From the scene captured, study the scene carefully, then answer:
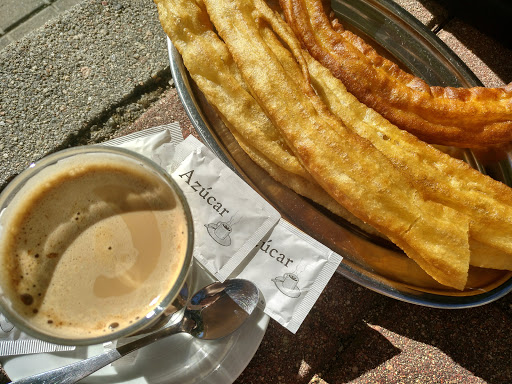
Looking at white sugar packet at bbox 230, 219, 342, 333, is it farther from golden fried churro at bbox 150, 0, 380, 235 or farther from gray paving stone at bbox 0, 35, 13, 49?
gray paving stone at bbox 0, 35, 13, 49

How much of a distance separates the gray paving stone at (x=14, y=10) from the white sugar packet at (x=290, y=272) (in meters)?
0.84

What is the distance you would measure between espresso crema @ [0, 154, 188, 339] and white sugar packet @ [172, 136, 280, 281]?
0.10 metres

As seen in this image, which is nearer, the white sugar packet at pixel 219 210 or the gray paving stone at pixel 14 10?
the white sugar packet at pixel 219 210

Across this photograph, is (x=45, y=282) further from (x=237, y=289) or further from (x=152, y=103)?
(x=152, y=103)

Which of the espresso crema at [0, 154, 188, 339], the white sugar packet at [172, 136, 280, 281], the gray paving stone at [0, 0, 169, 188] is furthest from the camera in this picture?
the gray paving stone at [0, 0, 169, 188]

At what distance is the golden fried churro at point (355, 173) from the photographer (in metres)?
0.75

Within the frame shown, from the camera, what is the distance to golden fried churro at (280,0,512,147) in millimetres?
816

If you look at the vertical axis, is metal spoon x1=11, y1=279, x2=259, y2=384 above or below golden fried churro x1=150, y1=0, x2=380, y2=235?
below

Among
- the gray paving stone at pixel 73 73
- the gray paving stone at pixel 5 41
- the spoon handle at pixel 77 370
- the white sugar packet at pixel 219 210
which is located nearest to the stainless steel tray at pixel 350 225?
the white sugar packet at pixel 219 210

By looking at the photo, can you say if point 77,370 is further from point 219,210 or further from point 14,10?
point 14,10

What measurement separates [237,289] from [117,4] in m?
0.78

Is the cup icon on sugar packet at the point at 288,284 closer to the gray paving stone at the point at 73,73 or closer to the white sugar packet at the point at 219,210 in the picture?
the white sugar packet at the point at 219,210

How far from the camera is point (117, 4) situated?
3.73ft

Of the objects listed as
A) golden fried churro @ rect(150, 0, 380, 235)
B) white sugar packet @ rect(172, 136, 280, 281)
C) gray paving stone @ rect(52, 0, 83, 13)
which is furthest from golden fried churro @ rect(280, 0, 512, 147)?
gray paving stone @ rect(52, 0, 83, 13)
